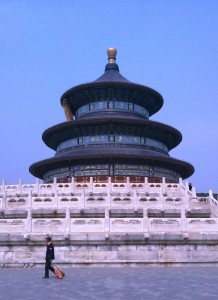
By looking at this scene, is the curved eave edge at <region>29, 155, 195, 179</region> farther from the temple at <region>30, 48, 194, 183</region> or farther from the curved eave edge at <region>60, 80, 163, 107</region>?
the curved eave edge at <region>60, 80, 163, 107</region>

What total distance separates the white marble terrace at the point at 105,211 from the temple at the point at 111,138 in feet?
35.4

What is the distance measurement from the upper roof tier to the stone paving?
31.9 m

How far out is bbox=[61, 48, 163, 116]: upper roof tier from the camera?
1763 inches

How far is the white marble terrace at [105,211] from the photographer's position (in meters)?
16.8

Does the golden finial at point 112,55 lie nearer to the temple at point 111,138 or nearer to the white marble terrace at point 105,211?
the temple at point 111,138

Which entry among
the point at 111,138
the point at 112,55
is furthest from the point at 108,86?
the point at 112,55

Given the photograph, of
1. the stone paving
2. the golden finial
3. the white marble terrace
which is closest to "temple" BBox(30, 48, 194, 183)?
the golden finial

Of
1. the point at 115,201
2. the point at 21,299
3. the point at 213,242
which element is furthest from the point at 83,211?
the point at 21,299

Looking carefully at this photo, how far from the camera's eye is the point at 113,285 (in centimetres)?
1088

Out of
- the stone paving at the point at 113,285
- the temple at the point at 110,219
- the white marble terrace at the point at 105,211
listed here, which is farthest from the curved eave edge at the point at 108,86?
the stone paving at the point at 113,285

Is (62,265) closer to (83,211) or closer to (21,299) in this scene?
(83,211)

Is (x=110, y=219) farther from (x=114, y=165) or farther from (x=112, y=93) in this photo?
(x=112, y=93)

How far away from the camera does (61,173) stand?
4203cm

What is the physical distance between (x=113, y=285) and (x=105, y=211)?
6210mm
